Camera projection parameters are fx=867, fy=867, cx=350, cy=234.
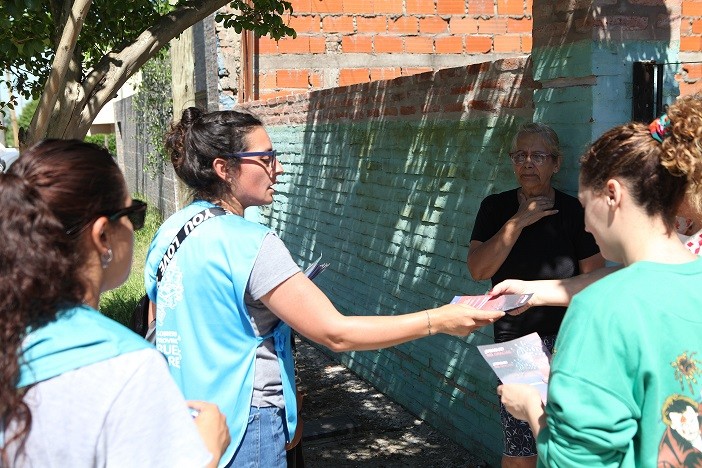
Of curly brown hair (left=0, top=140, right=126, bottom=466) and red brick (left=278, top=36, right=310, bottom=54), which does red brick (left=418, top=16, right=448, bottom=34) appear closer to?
red brick (left=278, top=36, right=310, bottom=54)

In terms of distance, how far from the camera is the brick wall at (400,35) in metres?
9.52

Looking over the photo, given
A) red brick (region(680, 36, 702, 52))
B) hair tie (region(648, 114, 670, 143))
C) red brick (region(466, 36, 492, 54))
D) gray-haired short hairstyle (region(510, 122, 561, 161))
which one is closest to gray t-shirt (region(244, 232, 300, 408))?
hair tie (region(648, 114, 670, 143))

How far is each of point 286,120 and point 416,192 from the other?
3390mm

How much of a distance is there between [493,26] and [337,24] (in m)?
1.74

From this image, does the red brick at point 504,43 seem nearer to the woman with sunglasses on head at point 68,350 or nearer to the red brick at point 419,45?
the red brick at point 419,45

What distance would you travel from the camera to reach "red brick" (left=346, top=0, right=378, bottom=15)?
31.9 feet

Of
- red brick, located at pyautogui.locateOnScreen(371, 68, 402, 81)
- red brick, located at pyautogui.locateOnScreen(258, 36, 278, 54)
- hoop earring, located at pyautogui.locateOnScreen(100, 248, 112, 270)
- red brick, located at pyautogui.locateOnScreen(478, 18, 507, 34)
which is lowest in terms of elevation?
hoop earring, located at pyautogui.locateOnScreen(100, 248, 112, 270)

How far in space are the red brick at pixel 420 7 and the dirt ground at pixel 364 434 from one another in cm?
450

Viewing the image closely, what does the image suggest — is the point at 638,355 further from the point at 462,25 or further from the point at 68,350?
the point at 462,25

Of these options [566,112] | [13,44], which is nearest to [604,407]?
[566,112]

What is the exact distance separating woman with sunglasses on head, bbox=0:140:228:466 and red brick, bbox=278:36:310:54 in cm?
842

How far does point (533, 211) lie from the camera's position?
3.82 meters

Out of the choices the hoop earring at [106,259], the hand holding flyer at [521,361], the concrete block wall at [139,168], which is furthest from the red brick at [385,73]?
the hoop earring at [106,259]

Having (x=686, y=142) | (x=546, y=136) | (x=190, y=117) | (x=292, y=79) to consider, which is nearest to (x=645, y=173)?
(x=686, y=142)
